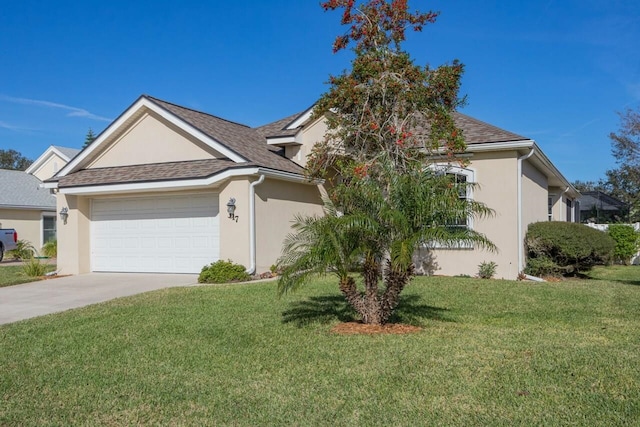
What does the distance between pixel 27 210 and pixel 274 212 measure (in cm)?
1671

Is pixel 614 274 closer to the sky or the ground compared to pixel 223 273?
closer to the ground

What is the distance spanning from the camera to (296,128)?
1739cm

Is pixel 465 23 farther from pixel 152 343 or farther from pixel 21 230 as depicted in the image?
pixel 21 230

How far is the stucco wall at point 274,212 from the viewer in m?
14.8

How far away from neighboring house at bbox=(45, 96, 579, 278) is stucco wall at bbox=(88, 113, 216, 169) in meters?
0.03

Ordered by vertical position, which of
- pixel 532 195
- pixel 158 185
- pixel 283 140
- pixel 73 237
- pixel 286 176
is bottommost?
pixel 73 237

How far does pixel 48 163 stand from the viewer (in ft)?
107

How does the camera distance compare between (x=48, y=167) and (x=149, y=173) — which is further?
(x=48, y=167)

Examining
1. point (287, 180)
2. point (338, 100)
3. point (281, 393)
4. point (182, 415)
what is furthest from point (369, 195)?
point (287, 180)

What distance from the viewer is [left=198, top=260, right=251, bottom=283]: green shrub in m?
13.7

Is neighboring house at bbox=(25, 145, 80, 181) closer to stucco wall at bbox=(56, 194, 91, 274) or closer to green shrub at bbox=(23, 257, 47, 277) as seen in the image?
stucco wall at bbox=(56, 194, 91, 274)

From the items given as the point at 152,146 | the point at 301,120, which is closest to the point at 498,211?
the point at 301,120

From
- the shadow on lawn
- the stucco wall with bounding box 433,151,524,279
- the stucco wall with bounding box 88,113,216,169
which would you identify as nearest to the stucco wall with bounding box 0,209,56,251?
the stucco wall with bounding box 88,113,216,169

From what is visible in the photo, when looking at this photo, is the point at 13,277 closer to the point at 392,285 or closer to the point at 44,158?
the point at 392,285
